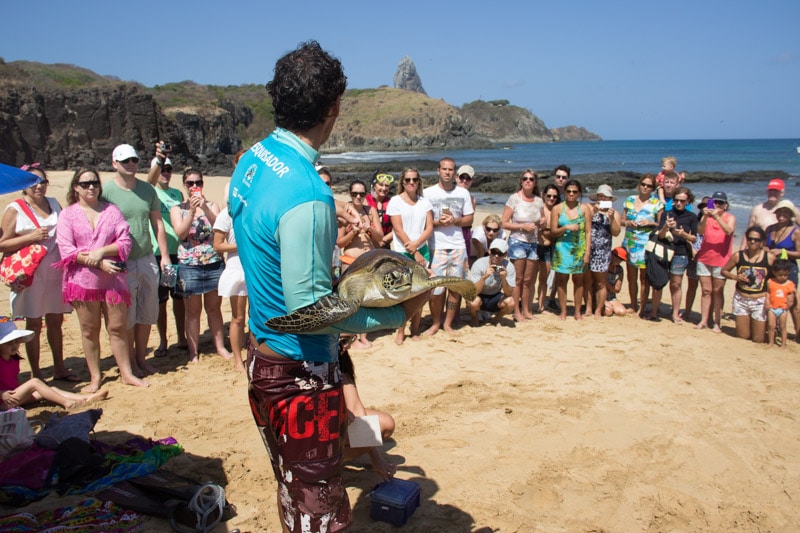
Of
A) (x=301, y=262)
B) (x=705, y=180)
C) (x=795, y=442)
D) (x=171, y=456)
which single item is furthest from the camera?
(x=705, y=180)

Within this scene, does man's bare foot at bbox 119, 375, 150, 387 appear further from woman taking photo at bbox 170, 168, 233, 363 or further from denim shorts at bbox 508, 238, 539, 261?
denim shorts at bbox 508, 238, 539, 261

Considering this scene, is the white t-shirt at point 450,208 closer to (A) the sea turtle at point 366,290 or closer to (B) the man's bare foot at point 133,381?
(B) the man's bare foot at point 133,381

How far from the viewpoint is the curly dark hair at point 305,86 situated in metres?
1.82

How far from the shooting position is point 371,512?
125 inches

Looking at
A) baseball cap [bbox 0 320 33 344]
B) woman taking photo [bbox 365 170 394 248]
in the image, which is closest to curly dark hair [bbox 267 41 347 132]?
baseball cap [bbox 0 320 33 344]

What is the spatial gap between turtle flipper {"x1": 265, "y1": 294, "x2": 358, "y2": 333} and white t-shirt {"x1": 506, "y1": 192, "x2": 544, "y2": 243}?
596cm

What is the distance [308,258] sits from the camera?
170 cm

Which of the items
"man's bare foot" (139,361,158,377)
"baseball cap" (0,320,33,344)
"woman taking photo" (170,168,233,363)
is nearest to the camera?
"baseball cap" (0,320,33,344)

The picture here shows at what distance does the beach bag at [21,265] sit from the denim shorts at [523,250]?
531 centimetres

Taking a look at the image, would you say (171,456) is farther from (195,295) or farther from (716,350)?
(716,350)

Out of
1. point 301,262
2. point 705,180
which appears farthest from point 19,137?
point 705,180

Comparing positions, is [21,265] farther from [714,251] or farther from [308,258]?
[714,251]

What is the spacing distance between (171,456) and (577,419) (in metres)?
3.08

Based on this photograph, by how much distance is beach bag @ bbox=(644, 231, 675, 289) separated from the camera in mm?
7121
